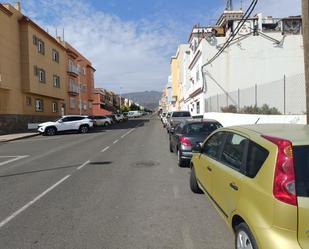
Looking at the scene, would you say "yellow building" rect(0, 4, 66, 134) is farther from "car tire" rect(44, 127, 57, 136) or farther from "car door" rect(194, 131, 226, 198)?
"car door" rect(194, 131, 226, 198)

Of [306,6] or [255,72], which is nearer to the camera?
[306,6]

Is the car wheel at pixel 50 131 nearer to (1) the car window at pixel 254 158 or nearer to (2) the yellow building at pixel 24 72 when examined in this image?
(2) the yellow building at pixel 24 72

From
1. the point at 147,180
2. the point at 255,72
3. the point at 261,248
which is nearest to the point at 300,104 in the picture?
the point at 147,180

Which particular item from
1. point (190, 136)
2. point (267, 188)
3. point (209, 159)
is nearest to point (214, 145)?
point (209, 159)

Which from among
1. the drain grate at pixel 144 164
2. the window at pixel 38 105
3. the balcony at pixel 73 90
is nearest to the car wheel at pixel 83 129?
the window at pixel 38 105

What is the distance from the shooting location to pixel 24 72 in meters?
34.7

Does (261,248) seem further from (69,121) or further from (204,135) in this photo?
(69,121)

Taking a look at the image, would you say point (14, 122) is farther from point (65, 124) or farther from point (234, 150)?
point (234, 150)

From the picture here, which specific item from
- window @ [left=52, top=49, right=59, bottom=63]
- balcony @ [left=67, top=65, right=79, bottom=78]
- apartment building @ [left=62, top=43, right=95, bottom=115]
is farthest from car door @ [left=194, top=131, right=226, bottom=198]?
balcony @ [left=67, top=65, right=79, bottom=78]

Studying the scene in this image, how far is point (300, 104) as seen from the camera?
14.8m

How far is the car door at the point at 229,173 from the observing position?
4.06m

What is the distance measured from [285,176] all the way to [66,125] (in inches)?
1201

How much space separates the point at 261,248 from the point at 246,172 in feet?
2.86

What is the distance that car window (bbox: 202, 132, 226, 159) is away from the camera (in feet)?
17.8
